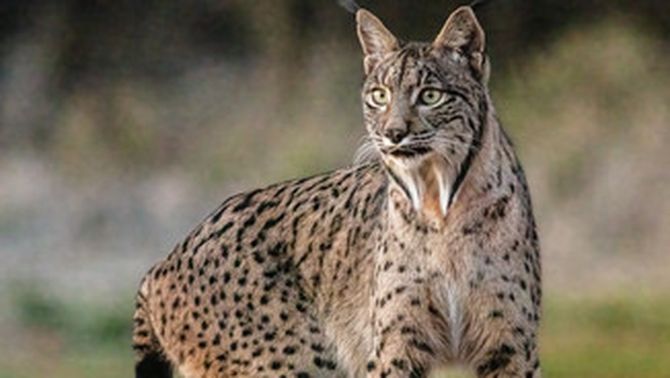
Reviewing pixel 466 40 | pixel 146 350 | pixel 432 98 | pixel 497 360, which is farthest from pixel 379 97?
pixel 146 350

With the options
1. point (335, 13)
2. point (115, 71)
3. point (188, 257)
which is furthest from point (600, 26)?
point (188, 257)

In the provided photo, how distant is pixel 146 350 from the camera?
25.7 feet

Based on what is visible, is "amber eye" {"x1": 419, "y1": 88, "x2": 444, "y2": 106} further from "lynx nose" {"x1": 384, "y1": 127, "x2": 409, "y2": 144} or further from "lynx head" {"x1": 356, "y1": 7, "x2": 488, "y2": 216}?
"lynx nose" {"x1": 384, "y1": 127, "x2": 409, "y2": 144}

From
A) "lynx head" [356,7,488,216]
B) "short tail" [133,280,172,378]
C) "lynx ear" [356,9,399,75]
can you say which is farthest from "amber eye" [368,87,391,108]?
"short tail" [133,280,172,378]

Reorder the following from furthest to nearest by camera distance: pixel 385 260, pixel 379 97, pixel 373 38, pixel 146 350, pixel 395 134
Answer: pixel 146 350, pixel 385 260, pixel 373 38, pixel 379 97, pixel 395 134

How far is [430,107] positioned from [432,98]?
25 mm

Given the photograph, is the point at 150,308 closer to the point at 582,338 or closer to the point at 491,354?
the point at 491,354

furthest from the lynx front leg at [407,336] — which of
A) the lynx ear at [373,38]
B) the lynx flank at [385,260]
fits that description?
the lynx ear at [373,38]

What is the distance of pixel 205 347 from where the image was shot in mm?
7762

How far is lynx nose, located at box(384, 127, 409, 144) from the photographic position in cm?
701

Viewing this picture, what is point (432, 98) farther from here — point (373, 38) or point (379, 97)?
point (373, 38)

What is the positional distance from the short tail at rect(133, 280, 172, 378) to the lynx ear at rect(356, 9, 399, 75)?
1022 mm

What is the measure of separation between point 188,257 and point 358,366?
1.91ft

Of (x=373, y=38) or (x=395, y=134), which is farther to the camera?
(x=373, y=38)
